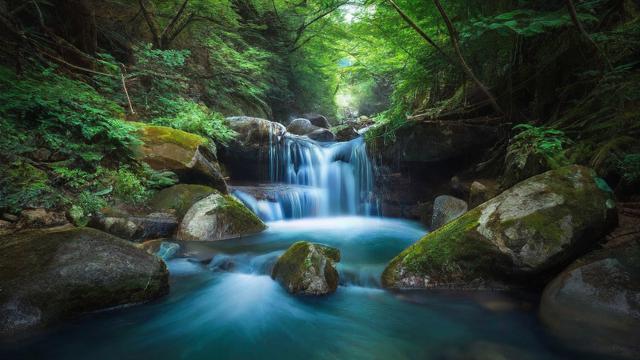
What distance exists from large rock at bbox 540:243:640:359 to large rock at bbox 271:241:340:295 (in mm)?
2280

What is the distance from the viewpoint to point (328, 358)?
9.43 ft

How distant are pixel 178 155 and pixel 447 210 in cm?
599

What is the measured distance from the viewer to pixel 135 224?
17.2 feet

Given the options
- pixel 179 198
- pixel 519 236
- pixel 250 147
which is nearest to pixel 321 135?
pixel 250 147

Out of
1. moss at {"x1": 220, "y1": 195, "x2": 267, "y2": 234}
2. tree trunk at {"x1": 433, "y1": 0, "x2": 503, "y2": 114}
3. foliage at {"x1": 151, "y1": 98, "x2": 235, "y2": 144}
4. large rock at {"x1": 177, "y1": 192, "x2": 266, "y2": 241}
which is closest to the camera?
tree trunk at {"x1": 433, "y1": 0, "x2": 503, "y2": 114}

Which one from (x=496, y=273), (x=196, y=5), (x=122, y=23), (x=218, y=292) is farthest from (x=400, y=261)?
(x=122, y=23)

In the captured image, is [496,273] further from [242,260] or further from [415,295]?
[242,260]

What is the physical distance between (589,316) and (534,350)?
612 millimetres

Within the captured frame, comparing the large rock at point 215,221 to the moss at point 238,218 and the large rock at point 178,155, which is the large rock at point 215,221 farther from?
the large rock at point 178,155

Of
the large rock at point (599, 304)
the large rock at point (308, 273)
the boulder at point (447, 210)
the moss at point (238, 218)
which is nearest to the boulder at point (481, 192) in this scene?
the boulder at point (447, 210)

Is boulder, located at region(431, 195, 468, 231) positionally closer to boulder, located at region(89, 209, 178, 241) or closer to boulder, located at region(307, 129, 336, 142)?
boulder, located at region(89, 209, 178, 241)

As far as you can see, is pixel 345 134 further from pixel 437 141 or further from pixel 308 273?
pixel 308 273

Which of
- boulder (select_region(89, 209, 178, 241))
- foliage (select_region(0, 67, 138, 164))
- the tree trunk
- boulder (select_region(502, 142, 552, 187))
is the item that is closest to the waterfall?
boulder (select_region(89, 209, 178, 241))

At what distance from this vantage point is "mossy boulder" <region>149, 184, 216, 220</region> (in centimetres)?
614
